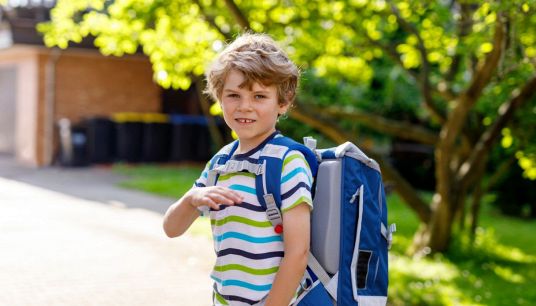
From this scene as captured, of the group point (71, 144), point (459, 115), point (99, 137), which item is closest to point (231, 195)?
point (459, 115)

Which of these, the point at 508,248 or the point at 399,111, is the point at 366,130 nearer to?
the point at 399,111

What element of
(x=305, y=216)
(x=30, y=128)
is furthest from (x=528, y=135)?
(x=30, y=128)

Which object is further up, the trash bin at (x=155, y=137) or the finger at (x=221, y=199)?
the finger at (x=221, y=199)

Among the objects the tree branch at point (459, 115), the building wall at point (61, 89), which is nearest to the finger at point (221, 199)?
the tree branch at point (459, 115)

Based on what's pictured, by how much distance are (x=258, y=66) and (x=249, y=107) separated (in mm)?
135

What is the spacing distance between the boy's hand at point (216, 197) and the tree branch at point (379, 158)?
5930mm

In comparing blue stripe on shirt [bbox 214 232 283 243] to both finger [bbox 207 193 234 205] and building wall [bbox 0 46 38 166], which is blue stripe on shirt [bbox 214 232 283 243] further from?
building wall [bbox 0 46 38 166]

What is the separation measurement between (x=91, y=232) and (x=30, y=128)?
443 inches

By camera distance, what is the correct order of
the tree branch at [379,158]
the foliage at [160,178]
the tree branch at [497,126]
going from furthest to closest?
the foliage at [160,178] < the tree branch at [379,158] < the tree branch at [497,126]

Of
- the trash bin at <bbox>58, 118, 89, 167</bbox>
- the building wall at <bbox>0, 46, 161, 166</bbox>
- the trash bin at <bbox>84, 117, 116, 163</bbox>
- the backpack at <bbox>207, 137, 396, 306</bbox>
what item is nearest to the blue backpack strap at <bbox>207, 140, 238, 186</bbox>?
the backpack at <bbox>207, 137, 396, 306</bbox>

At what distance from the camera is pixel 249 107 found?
2428 mm

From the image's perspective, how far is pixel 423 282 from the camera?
7574mm

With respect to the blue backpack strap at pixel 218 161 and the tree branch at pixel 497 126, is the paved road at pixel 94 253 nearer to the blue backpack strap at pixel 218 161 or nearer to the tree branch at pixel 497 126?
the tree branch at pixel 497 126

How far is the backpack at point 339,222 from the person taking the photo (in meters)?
2.42
